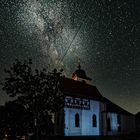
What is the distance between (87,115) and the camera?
46.8 metres

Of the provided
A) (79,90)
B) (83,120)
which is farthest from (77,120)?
(79,90)

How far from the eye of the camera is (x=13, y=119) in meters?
39.3

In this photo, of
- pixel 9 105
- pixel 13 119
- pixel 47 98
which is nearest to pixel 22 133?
pixel 13 119

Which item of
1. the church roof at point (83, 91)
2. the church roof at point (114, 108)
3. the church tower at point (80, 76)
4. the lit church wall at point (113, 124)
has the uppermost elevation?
the church tower at point (80, 76)

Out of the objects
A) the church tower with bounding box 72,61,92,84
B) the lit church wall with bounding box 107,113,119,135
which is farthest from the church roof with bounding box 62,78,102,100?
the church tower with bounding box 72,61,92,84

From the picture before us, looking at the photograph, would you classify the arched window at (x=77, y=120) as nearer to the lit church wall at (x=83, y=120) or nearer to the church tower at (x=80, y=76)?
the lit church wall at (x=83, y=120)

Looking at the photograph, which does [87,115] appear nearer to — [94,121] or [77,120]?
[94,121]

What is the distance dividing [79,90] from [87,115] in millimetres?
4930

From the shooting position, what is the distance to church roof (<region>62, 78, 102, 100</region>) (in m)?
45.7

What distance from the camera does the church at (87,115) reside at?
43.2m

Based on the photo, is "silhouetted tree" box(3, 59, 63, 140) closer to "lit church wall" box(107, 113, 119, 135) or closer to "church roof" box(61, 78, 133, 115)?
"church roof" box(61, 78, 133, 115)

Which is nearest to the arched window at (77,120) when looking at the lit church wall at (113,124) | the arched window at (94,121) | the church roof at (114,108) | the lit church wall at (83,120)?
the lit church wall at (83,120)

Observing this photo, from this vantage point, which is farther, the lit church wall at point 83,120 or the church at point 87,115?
the church at point 87,115

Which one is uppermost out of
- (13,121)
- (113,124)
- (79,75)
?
(79,75)
